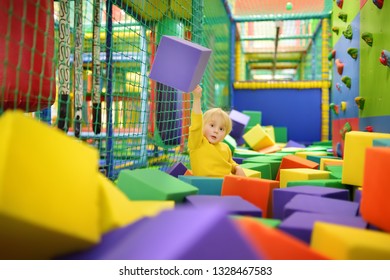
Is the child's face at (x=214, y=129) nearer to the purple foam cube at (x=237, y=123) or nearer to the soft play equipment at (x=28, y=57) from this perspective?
the soft play equipment at (x=28, y=57)

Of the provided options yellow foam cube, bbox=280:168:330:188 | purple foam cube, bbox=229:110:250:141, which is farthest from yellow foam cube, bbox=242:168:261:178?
purple foam cube, bbox=229:110:250:141

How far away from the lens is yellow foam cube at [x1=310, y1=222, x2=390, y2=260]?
63 cm

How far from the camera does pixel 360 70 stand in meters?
2.01

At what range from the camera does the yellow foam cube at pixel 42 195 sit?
0.55 meters

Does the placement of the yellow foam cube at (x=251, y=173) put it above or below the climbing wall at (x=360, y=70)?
below

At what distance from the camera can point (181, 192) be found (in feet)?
3.25

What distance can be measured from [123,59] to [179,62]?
5.46 ft

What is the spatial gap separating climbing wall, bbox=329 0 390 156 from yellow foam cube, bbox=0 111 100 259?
4.52 feet

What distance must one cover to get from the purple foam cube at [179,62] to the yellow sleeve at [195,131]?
18cm

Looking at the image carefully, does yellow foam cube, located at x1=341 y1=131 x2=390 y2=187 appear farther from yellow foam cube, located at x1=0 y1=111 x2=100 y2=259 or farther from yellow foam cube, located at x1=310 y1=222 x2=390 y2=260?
yellow foam cube, located at x1=0 y1=111 x2=100 y2=259

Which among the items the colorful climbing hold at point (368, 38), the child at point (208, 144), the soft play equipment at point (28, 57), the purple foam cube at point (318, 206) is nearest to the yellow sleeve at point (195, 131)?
the child at point (208, 144)

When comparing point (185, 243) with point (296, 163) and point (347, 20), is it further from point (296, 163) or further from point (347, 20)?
point (347, 20)

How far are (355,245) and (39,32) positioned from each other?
1.13 meters

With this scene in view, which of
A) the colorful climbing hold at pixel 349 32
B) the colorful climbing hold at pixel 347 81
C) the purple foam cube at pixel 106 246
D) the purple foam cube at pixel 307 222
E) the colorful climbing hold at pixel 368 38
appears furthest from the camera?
the colorful climbing hold at pixel 347 81
